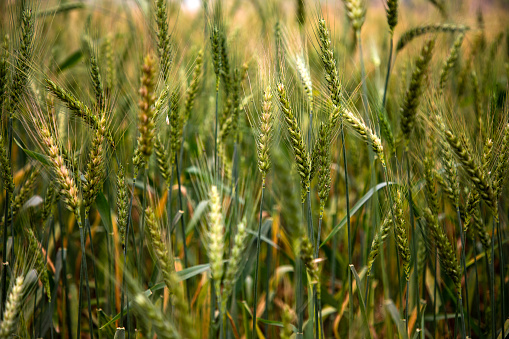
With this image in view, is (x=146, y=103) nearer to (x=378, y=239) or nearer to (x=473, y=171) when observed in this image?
(x=378, y=239)

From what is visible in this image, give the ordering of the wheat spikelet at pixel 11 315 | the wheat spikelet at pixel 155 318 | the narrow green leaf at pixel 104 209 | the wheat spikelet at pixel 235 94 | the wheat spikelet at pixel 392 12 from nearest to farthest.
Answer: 1. the wheat spikelet at pixel 155 318
2. the wheat spikelet at pixel 11 315
3. the narrow green leaf at pixel 104 209
4. the wheat spikelet at pixel 392 12
5. the wheat spikelet at pixel 235 94

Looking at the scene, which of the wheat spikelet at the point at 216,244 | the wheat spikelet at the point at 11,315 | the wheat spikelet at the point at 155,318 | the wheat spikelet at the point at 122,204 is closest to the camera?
the wheat spikelet at the point at 155,318

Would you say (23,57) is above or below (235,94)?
above

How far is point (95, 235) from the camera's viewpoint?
1.95 metres

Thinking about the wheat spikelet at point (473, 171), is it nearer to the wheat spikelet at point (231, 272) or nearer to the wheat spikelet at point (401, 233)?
the wheat spikelet at point (401, 233)

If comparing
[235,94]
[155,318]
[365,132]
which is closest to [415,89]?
[365,132]

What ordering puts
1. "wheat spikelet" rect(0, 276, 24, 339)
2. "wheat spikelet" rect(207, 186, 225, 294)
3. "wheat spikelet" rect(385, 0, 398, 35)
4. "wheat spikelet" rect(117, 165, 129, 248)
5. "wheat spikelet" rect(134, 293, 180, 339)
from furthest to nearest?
"wheat spikelet" rect(385, 0, 398, 35), "wheat spikelet" rect(117, 165, 129, 248), "wheat spikelet" rect(0, 276, 24, 339), "wheat spikelet" rect(207, 186, 225, 294), "wheat spikelet" rect(134, 293, 180, 339)

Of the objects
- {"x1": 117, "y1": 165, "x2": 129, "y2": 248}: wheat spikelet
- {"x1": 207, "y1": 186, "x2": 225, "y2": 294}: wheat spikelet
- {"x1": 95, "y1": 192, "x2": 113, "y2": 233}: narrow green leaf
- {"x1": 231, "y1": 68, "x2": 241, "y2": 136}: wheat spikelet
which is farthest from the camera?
{"x1": 231, "y1": 68, "x2": 241, "y2": 136}: wheat spikelet

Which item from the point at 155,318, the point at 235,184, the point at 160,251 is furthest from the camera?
the point at 235,184

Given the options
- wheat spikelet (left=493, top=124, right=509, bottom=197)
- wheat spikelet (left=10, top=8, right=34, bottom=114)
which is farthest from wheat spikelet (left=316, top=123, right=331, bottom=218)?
wheat spikelet (left=10, top=8, right=34, bottom=114)

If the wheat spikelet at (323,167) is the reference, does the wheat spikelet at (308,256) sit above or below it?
below

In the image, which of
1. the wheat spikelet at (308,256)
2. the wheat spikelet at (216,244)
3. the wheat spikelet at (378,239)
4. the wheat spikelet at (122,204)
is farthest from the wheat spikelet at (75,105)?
the wheat spikelet at (378,239)

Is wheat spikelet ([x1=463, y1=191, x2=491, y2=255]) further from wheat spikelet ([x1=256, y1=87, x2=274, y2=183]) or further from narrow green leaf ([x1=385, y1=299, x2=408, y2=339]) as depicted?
wheat spikelet ([x1=256, y1=87, x2=274, y2=183])

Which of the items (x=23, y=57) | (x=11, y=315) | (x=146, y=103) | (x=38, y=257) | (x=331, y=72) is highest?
(x=23, y=57)
